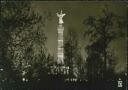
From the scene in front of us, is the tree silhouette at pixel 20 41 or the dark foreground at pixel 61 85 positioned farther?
the dark foreground at pixel 61 85

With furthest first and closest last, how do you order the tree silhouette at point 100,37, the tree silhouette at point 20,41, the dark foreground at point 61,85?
the tree silhouette at point 100,37, the dark foreground at point 61,85, the tree silhouette at point 20,41

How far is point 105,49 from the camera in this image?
26.2 m

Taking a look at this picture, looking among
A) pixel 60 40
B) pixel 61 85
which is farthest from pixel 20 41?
pixel 60 40

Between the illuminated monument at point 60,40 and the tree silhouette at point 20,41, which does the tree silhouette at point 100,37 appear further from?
the tree silhouette at point 20,41

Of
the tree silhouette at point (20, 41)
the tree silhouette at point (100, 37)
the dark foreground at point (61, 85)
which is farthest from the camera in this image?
the tree silhouette at point (100, 37)

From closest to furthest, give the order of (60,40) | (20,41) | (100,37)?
1. (20,41)
2. (100,37)
3. (60,40)

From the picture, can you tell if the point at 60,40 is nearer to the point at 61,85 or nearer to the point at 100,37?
the point at 100,37

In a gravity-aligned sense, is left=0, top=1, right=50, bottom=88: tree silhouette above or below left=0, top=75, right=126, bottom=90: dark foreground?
above

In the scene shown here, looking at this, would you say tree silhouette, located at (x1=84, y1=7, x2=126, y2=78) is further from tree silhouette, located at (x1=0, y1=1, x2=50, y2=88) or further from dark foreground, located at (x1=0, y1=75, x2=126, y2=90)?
tree silhouette, located at (x1=0, y1=1, x2=50, y2=88)

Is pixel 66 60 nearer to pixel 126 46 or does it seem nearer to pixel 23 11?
pixel 126 46

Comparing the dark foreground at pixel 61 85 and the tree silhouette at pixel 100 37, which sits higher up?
the tree silhouette at pixel 100 37

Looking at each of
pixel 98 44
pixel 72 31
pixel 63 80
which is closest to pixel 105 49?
pixel 98 44

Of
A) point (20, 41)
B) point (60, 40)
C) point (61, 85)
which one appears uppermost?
point (60, 40)

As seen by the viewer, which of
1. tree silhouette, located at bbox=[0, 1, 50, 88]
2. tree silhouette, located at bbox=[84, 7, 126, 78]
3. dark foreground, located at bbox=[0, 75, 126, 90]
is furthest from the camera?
tree silhouette, located at bbox=[84, 7, 126, 78]
